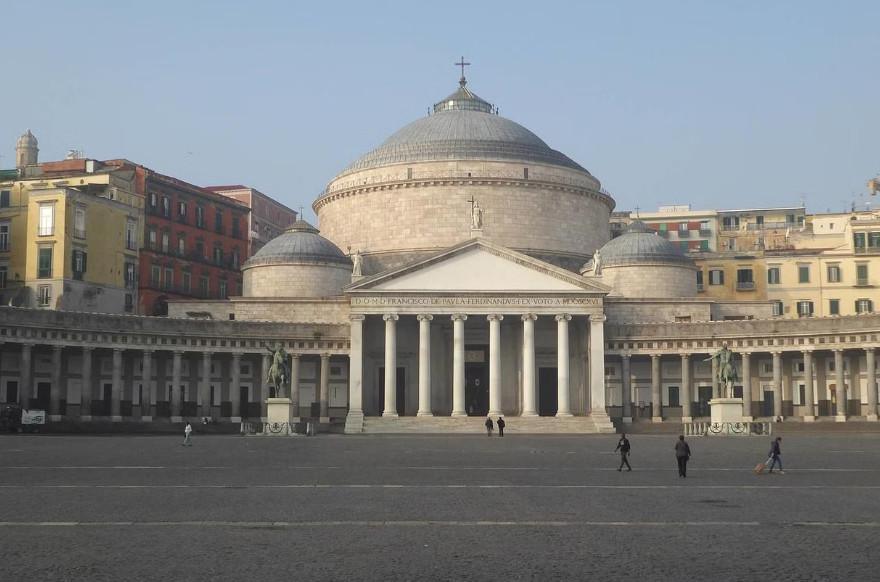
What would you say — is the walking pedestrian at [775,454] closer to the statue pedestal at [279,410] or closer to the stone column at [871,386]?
the statue pedestal at [279,410]

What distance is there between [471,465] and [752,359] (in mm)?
48969

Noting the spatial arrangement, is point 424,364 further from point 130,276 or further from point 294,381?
point 130,276

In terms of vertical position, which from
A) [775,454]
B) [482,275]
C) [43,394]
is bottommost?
[775,454]

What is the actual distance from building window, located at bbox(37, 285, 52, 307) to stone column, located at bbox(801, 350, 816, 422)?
5090 centimetres

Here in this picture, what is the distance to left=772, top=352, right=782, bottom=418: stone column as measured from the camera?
81.2 meters

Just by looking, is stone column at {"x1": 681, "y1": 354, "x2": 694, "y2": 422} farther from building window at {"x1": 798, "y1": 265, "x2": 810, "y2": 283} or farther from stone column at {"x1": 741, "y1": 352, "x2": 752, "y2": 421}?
building window at {"x1": 798, "y1": 265, "x2": 810, "y2": 283}

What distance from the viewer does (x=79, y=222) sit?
84938 mm

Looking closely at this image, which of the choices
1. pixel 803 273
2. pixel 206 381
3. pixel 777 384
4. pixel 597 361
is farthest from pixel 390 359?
pixel 803 273

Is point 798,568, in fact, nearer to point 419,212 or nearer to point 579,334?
point 579,334

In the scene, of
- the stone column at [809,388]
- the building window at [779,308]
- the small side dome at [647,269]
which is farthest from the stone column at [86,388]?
the building window at [779,308]

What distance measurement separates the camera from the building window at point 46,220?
8325 cm

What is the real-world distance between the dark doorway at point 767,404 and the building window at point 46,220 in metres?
50.4

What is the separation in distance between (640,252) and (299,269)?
84.3ft

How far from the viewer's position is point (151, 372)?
273 feet
